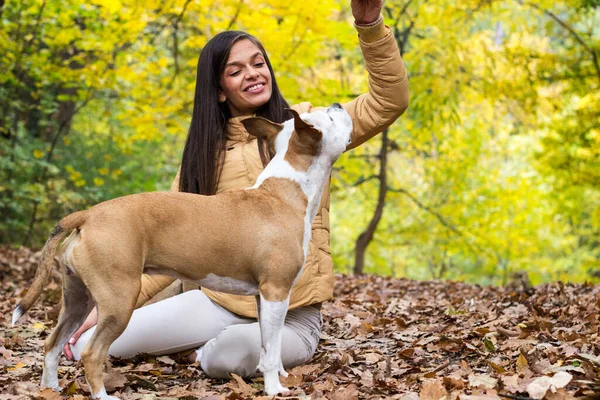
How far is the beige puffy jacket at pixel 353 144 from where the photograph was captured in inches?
155

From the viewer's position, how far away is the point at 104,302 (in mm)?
2963

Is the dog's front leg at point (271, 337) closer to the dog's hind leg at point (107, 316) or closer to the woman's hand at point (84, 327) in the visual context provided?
the dog's hind leg at point (107, 316)

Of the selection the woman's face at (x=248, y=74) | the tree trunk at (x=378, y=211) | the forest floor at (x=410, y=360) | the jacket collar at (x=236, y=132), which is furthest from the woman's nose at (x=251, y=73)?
the tree trunk at (x=378, y=211)

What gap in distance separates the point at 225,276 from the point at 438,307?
10.9 ft

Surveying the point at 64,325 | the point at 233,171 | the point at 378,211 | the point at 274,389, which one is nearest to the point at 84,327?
the point at 64,325

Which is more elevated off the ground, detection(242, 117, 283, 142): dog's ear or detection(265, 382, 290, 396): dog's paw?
detection(242, 117, 283, 142): dog's ear

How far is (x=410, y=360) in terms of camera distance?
156 inches

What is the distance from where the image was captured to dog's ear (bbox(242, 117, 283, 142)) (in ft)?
11.0

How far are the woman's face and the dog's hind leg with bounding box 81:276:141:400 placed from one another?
1.76 m

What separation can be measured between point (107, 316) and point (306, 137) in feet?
4.35

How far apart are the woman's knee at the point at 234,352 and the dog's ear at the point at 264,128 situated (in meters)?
1.23

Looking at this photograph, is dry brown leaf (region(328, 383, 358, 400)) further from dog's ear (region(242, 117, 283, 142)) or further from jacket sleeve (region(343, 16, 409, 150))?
jacket sleeve (region(343, 16, 409, 150))

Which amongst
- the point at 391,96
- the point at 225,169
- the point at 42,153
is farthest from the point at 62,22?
the point at 391,96

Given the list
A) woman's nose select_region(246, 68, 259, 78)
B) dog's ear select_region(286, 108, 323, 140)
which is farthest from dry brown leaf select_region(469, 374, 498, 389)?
woman's nose select_region(246, 68, 259, 78)
